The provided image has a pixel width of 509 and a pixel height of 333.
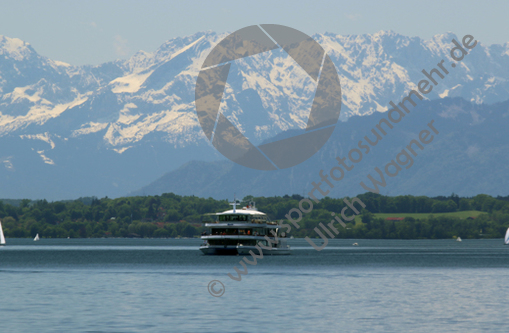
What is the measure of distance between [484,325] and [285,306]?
23752 mm

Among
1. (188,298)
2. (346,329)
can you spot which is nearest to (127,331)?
(346,329)

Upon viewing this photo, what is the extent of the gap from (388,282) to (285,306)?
4038 cm

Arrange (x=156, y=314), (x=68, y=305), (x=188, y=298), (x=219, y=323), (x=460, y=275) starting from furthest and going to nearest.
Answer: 1. (x=460, y=275)
2. (x=188, y=298)
3. (x=68, y=305)
4. (x=156, y=314)
5. (x=219, y=323)

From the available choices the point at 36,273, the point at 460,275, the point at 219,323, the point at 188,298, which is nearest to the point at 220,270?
the point at 36,273

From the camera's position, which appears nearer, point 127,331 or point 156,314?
point 127,331

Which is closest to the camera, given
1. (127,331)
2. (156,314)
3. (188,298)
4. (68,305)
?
(127,331)

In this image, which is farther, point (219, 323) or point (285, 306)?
point (285, 306)

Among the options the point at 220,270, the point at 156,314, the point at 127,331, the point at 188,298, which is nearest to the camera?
the point at 127,331

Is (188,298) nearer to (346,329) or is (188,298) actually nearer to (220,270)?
(346,329)

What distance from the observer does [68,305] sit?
3583 inches

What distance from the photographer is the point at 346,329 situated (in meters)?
74.2

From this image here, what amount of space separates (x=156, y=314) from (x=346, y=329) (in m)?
20.5

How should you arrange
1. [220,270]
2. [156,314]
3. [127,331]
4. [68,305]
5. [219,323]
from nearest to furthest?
[127,331]
[219,323]
[156,314]
[68,305]
[220,270]

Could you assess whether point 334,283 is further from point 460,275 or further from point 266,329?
point 266,329
